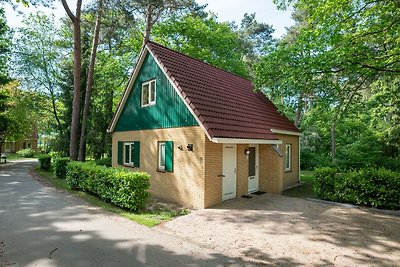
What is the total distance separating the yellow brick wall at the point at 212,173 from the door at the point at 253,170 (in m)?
2.74

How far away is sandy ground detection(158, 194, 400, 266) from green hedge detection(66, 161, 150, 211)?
1799 millimetres

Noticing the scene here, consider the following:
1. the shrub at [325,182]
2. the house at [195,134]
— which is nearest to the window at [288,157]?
the house at [195,134]

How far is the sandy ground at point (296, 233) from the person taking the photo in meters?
6.07

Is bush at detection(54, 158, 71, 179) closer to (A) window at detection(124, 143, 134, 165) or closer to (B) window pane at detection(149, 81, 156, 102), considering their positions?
(A) window at detection(124, 143, 134, 165)

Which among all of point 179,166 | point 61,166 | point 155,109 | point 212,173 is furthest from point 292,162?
point 61,166

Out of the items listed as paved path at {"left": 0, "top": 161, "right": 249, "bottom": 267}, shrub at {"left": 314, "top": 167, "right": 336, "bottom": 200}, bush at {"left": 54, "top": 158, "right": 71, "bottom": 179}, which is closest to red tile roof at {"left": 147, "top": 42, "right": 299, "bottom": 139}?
shrub at {"left": 314, "top": 167, "right": 336, "bottom": 200}

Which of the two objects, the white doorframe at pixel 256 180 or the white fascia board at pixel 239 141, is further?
the white doorframe at pixel 256 180

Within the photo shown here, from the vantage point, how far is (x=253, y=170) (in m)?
13.3

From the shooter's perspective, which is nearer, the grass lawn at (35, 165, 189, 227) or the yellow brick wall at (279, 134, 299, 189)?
the grass lawn at (35, 165, 189, 227)

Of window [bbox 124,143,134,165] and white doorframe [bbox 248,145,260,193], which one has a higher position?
window [bbox 124,143,134,165]

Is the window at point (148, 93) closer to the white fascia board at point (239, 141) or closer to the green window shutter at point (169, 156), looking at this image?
the green window shutter at point (169, 156)

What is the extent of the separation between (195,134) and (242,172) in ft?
10.5

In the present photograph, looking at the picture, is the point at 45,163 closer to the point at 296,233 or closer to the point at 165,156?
the point at 165,156

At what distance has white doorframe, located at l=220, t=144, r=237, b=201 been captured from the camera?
11130 mm
